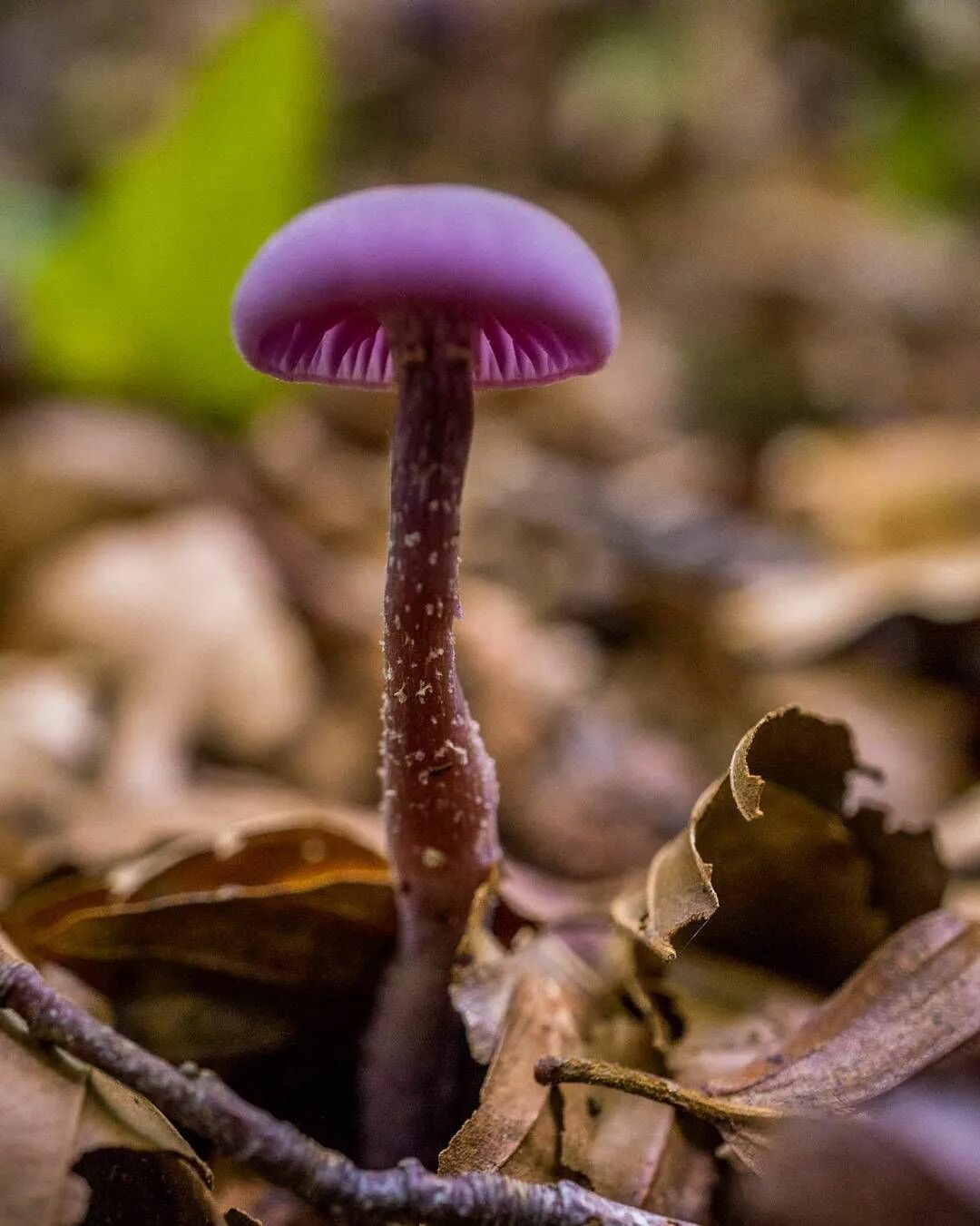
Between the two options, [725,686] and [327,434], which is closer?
[725,686]

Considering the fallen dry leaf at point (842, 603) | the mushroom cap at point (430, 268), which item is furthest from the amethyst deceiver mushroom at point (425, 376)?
the fallen dry leaf at point (842, 603)

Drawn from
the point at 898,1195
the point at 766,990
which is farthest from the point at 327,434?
the point at 898,1195

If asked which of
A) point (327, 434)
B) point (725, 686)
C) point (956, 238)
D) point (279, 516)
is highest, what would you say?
point (956, 238)

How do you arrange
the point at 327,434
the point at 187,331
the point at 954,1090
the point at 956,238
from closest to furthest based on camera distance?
1. the point at 954,1090
2. the point at 187,331
3. the point at 327,434
4. the point at 956,238

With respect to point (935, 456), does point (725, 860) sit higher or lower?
lower

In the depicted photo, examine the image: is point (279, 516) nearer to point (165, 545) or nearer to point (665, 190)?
point (165, 545)

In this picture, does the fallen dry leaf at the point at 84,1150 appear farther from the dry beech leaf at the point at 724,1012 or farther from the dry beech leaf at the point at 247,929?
the dry beech leaf at the point at 724,1012

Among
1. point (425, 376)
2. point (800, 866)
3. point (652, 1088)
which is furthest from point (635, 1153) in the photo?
point (425, 376)

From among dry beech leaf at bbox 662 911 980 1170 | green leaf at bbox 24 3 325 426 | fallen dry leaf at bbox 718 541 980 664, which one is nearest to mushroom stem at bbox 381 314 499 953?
dry beech leaf at bbox 662 911 980 1170
